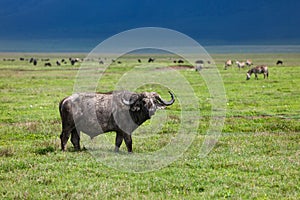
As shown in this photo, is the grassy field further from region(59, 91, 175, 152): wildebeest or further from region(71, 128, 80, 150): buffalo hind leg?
region(59, 91, 175, 152): wildebeest

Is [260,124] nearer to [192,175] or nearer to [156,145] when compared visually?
[156,145]

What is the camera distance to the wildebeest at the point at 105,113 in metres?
13.5

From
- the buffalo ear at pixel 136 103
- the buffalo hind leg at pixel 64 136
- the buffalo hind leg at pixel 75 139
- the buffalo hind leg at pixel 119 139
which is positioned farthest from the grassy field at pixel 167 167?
the buffalo ear at pixel 136 103

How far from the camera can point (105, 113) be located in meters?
13.7

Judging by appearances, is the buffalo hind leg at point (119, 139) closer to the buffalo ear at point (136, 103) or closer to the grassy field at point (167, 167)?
the grassy field at point (167, 167)

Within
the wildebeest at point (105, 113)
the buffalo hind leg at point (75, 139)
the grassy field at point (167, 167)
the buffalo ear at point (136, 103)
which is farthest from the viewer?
the buffalo hind leg at point (75, 139)

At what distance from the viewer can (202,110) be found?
910 inches

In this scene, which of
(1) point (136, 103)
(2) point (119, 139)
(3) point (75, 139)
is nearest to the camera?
(1) point (136, 103)

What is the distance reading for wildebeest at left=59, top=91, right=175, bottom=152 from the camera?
13484 mm

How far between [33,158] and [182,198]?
16.0 ft

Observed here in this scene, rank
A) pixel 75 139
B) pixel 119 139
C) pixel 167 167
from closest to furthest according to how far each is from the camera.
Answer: pixel 167 167
pixel 119 139
pixel 75 139

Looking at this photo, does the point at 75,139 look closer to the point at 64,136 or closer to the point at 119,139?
the point at 64,136

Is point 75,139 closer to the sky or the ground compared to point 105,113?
closer to the ground

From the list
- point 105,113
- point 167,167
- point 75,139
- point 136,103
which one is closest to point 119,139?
point 105,113
